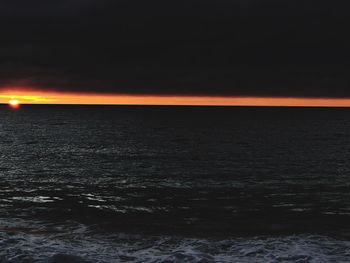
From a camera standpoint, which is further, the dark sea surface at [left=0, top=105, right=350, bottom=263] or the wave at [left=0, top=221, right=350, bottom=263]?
the dark sea surface at [left=0, top=105, right=350, bottom=263]

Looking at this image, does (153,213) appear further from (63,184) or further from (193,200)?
(63,184)

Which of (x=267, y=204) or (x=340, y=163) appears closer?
(x=267, y=204)

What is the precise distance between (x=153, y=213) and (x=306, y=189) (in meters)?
13.3

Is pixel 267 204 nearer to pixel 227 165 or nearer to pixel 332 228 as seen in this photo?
pixel 332 228

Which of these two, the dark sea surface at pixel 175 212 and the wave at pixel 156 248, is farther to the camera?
the dark sea surface at pixel 175 212

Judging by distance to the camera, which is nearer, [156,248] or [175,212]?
[156,248]

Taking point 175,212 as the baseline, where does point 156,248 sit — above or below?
above

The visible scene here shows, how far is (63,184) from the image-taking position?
3428 centimetres

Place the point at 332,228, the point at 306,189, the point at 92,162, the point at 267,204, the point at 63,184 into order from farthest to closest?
the point at 92,162 → the point at 63,184 → the point at 306,189 → the point at 267,204 → the point at 332,228

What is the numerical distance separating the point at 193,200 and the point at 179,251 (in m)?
12.1

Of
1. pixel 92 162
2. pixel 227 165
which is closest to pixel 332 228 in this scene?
pixel 227 165

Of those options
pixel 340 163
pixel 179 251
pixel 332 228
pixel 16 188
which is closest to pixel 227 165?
pixel 340 163

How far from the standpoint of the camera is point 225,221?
71.4 feet

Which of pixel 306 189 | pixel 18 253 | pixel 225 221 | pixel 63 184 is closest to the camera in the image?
pixel 18 253
